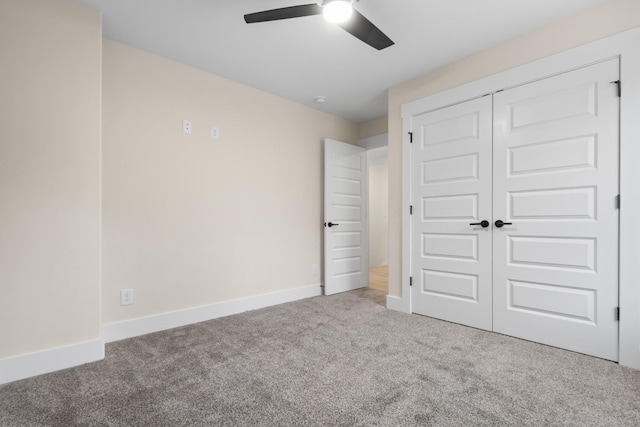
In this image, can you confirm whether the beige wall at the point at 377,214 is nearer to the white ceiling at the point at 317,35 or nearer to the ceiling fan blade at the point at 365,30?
the white ceiling at the point at 317,35

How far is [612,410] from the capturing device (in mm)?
1506

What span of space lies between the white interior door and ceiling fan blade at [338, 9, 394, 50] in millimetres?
2045

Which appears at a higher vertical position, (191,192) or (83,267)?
(191,192)

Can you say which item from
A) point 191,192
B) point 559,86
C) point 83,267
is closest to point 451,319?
point 559,86

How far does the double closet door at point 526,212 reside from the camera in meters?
2.10

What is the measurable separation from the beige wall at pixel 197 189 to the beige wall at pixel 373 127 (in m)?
1.01

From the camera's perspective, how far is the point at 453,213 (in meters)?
2.86

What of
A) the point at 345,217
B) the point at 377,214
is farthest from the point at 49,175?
the point at 377,214

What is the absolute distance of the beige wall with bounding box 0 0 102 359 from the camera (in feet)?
6.05

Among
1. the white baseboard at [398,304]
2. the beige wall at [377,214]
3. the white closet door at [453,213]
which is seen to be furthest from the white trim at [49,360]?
the beige wall at [377,214]

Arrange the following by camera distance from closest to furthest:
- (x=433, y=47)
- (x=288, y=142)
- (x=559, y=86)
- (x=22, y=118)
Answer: (x=22, y=118), (x=559, y=86), (x=433, y=47), (x=288, y=142)

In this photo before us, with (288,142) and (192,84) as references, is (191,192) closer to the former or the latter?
(192,84)

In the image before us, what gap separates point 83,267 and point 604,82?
3.84 meters

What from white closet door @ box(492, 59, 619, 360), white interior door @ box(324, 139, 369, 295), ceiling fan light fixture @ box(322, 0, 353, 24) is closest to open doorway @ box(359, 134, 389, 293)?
Result: white interior door @ box(324, 139, 369, 295)
